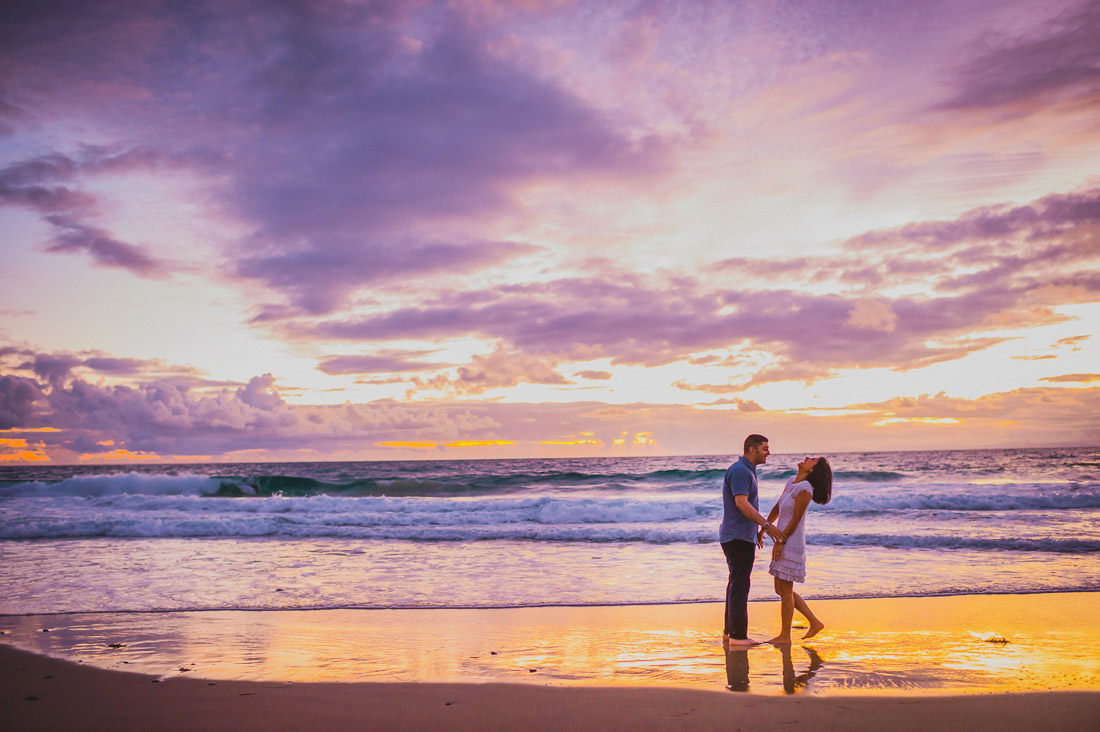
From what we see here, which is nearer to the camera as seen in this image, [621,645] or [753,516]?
[753,516]

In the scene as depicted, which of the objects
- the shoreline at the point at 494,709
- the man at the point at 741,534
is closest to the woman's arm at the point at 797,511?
the man at the point at 741,534

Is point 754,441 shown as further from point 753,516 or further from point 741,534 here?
point 741,534

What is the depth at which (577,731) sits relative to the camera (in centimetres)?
461

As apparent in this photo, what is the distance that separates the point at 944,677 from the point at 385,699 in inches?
183

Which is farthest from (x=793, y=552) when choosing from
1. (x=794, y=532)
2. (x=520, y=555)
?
(x=520, y=555)

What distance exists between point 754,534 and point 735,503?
1.22ft

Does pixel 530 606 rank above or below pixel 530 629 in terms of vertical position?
below

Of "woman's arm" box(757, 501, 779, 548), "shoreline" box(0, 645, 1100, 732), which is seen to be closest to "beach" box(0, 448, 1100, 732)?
"shoreline" box(0, 645, 1100, 732)

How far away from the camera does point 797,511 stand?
6473 millimetres

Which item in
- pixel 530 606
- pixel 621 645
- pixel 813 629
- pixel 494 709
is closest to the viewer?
pixel 494 709

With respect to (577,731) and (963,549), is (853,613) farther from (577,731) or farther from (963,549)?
(963,549)

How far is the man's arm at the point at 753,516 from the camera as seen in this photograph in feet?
20.7

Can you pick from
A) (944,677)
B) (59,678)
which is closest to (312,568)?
(59,678)

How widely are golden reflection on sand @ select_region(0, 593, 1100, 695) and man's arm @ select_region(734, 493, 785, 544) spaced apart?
1.12 metres
